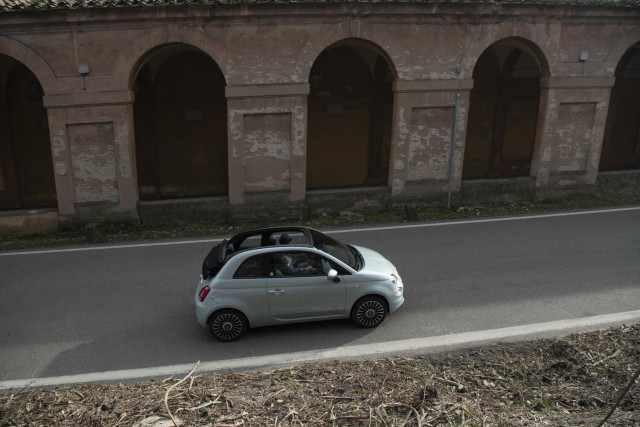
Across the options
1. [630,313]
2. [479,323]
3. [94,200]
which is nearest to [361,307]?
[479,323]

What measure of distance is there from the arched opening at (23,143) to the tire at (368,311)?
1352 centimetres

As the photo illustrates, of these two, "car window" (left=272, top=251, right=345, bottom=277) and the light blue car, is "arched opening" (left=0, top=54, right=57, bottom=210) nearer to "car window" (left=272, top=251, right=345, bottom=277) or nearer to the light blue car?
the light blue car

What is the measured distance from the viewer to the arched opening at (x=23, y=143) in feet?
56.0

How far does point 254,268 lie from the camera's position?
800 cm

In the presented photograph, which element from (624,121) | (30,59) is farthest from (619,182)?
(30,59)

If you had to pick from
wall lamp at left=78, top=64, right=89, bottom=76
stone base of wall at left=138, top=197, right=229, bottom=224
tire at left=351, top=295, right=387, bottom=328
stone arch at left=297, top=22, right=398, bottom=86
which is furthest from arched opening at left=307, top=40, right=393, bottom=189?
tire at left=351, top=295, right=387, bottom=328

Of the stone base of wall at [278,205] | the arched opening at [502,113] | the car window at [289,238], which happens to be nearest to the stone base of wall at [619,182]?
the stone base of wall at [278,205]

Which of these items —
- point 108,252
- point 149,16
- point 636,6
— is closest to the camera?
point 108,252

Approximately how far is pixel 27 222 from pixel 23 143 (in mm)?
5282

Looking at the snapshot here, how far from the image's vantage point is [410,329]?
8.30m

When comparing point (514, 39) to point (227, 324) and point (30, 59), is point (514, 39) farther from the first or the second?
point (30, 59)

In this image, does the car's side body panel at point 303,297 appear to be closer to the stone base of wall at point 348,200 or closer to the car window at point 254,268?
the car window at point 254,268

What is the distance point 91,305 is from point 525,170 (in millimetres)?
18528

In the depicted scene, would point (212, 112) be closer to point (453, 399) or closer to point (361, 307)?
point (361, 307)
